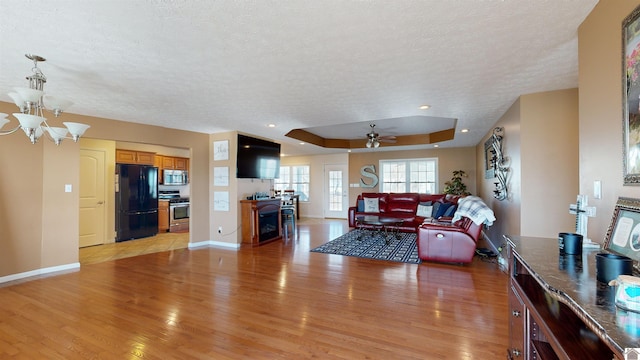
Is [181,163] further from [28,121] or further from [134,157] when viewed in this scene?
[28,121]

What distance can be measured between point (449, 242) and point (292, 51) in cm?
360

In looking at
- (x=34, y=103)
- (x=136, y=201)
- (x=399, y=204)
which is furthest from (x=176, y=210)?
(x=399, y=204)

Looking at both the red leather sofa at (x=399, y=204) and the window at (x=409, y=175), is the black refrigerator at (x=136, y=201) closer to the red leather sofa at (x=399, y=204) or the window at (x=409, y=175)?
the red leather sofa at (x=399, y=204)

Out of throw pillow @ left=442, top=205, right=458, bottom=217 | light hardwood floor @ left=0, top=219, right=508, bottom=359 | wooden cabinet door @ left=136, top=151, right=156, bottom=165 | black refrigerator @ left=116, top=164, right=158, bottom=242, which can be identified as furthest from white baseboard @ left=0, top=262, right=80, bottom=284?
throw pillow @ left=442, top=205, right=458, bottom=217

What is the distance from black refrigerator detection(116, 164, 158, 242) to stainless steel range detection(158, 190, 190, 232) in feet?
1.82

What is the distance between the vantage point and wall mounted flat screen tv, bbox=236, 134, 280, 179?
5684 millimetres

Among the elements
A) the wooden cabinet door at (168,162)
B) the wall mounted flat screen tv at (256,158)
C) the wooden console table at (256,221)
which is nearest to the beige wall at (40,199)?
the wall mounted flat screen tv at (256,158)

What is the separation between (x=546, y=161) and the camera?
3.19 m

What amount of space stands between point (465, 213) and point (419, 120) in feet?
7.51

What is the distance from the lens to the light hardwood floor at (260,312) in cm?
212

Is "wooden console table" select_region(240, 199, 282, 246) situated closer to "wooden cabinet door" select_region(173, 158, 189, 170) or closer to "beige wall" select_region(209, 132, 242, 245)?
"beige wall" select_region(209, 132, 242, 245)

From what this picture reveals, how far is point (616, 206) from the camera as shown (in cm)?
145

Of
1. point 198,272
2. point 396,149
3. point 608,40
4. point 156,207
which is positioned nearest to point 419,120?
point 396,149

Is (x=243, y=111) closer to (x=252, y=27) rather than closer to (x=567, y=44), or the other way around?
(x=252, y=27)
